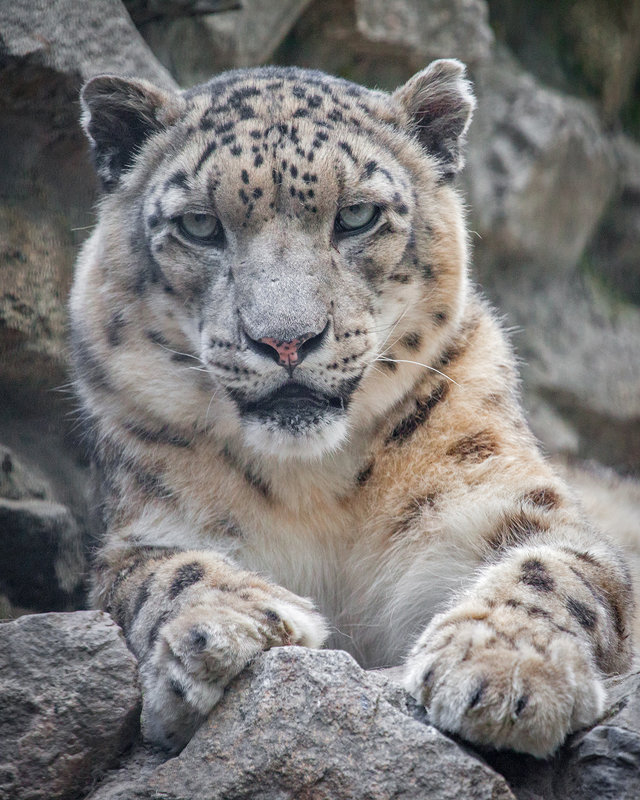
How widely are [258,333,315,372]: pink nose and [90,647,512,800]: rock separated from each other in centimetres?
78

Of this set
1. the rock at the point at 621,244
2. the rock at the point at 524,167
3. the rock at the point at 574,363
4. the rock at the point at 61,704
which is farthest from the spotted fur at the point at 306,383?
the rock at the point at 621,244

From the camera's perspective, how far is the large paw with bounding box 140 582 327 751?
87.5 inches

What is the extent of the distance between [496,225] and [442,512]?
9.74 feet

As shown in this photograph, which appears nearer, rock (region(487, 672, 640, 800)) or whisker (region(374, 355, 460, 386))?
rock (region(487, 672, 640, 800))

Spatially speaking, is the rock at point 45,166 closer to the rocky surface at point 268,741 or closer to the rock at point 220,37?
the rock at point 220,37

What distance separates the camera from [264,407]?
273 centimetres

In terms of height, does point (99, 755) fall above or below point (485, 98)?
below

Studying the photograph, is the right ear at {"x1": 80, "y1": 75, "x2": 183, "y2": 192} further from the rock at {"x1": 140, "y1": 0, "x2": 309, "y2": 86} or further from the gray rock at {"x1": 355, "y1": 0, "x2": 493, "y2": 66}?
the gray rock at {"x1": 355, "y1": 0, "x2": 493, "y2": 66}

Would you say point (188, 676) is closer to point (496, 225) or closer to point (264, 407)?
point (264, 407)

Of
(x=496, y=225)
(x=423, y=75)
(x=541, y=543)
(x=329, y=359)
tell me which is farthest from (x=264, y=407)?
(x=496, y=225)

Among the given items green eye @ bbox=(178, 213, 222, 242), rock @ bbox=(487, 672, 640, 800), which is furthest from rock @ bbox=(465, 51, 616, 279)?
rock @ bbox=(487, 672, 640, 800)

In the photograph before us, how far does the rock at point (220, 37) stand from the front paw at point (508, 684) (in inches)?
133

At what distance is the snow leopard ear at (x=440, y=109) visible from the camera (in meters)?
3.36

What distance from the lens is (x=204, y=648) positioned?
223 cm
